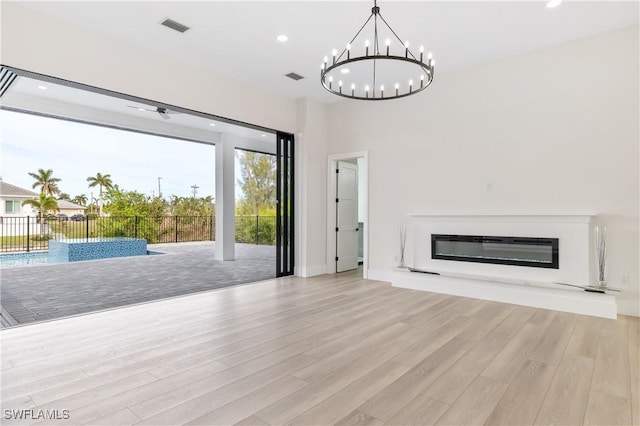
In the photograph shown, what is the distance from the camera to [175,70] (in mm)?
4762

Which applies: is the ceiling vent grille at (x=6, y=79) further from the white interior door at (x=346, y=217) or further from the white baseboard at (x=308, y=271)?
the white interior door at (x=346, y=217)

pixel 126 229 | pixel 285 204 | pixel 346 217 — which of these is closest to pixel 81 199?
pixel 126 229

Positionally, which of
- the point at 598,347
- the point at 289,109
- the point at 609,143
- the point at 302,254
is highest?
the point at 289,109

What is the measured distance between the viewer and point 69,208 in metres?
11.2

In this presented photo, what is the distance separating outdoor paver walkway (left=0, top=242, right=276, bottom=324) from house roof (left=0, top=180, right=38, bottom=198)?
345cm

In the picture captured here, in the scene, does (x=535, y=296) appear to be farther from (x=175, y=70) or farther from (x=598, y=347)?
(x=175, y=70)

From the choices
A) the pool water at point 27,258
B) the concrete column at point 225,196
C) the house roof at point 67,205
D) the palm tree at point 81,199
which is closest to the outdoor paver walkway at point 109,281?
the concrete column at point 225,196

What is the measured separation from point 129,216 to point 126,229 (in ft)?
1.58

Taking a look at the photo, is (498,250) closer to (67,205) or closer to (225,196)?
(225,196)

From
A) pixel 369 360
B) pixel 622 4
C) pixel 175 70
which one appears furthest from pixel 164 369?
pixel 622 4

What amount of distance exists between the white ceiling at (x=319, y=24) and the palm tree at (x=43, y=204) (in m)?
8.45

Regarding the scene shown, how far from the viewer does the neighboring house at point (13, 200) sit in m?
9.15

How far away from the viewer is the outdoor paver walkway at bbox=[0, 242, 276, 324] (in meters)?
4.39

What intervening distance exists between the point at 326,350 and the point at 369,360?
0.40 meters
